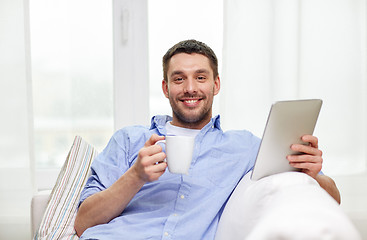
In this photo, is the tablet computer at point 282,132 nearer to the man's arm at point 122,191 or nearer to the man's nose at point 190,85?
the man's arm at point 122,191

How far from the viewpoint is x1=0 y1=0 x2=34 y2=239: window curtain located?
2484mm

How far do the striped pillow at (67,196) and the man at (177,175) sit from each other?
8cm

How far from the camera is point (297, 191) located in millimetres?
1021

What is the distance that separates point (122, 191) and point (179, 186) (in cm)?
23

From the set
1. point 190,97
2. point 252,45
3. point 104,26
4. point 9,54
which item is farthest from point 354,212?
point 9,54

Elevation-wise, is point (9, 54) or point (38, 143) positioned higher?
point (9, 54)

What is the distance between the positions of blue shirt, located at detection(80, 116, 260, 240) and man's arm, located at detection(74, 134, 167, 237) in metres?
0.05

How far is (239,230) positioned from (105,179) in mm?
575

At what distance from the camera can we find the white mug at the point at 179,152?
4.09 ft

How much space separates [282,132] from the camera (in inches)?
47.6

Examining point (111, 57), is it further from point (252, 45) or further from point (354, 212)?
point (354, 212)

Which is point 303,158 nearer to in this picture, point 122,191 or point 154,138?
point 154,138

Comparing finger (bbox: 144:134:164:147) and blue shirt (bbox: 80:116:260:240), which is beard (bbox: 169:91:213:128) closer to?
blue shirt (bbox: 80:116:260:240)

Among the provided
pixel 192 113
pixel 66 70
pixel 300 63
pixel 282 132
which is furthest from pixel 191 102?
pixel 66 70
